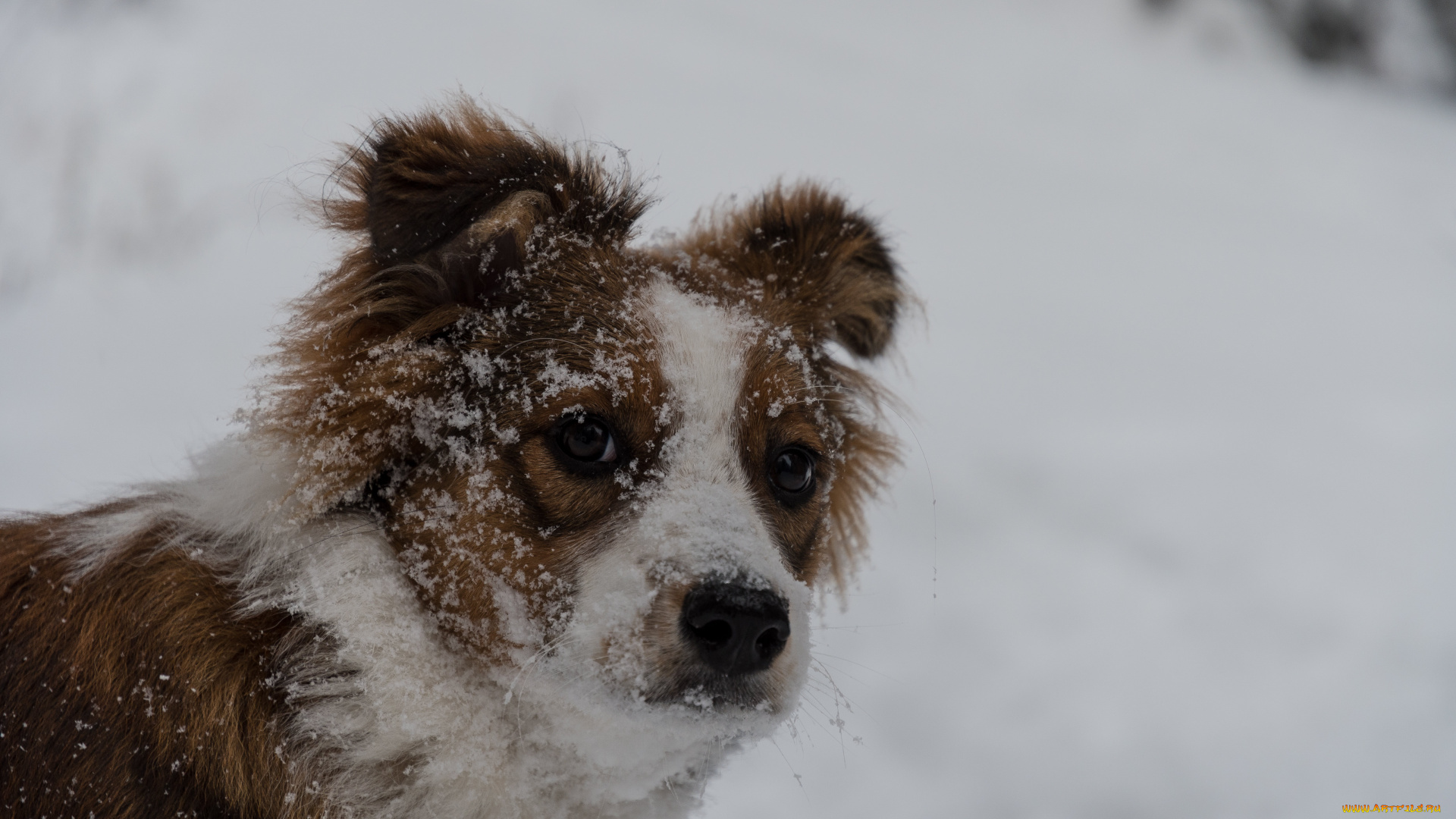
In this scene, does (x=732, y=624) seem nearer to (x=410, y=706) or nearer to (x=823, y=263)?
(x=410, y=706)

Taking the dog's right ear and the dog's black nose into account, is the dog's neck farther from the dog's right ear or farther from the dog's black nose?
the dog's right ear

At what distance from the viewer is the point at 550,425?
7.72ft

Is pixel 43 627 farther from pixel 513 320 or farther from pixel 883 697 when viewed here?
pixel 883 697

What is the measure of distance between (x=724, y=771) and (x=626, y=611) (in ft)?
2.65

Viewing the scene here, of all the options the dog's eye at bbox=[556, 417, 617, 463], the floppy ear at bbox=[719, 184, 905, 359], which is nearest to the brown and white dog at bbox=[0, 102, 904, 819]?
the dog's eye at bbox=[556, 417, 617, 463]

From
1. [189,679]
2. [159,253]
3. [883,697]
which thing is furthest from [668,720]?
[159,253]

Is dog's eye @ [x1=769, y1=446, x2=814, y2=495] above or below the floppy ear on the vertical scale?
below

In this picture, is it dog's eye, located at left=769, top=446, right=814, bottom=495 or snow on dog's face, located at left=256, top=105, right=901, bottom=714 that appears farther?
dog's eye, located at left=769, top=446, right=814, bottom=495

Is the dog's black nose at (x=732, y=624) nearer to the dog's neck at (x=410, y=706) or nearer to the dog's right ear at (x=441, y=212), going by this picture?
the dog's neck at (x=410, y=706)

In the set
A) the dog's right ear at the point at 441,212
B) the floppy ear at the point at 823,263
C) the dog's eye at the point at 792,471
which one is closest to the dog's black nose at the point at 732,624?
the dog's eye at the point at 792,471

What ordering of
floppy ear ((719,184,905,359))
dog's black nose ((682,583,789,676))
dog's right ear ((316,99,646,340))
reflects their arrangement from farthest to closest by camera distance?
floppy ear ((719,184,905,359)) < dog's right ear ((316,99,646,340)) < dog's black nose ((682,583,789,676))

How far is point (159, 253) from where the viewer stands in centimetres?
607

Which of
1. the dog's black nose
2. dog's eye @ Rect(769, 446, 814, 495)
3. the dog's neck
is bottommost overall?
the dog's neck

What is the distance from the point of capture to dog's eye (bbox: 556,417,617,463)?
2.34 metres
